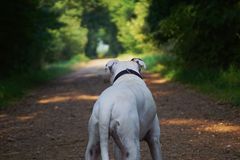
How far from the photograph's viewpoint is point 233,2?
54.5 feet

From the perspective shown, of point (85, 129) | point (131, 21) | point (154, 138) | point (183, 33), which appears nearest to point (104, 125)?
point (154, 138)

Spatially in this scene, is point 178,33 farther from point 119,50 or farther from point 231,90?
point 119,50

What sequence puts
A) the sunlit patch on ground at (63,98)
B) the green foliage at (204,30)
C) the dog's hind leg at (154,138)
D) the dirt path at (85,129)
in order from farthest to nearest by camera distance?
the green foliage at (204,30) < the sunlit patch on ground at (63,98) < the dirt path at (85,129) < the dog's hind leg at (154,138)

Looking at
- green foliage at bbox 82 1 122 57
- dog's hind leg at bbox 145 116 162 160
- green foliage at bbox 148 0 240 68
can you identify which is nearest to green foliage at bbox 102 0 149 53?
green foliage at bbox 82 1 122 57

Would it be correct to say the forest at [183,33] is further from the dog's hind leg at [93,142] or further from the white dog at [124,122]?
the dog's hind leg at [93,142]

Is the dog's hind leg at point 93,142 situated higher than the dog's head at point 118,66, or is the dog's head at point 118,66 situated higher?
the dog's head at point 118,66

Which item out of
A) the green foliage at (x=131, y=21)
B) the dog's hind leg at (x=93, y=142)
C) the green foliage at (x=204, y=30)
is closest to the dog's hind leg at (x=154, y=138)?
the dog's hind leg at (x=93, y=142)

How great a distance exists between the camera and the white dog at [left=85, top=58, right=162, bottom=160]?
498 cm

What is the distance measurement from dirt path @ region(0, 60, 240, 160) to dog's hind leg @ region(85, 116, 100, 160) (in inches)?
94.3

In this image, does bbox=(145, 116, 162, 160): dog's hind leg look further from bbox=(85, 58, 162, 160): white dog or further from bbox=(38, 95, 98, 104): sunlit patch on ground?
bbox=(38, 95, 98, 104): sunlit patch on ground

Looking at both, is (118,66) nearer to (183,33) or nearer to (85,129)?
(85,129)

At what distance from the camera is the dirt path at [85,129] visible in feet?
26.6

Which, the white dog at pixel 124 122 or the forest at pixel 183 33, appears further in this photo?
the forest at pixel 183 33

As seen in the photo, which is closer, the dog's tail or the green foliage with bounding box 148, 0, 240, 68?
the dog's tail
